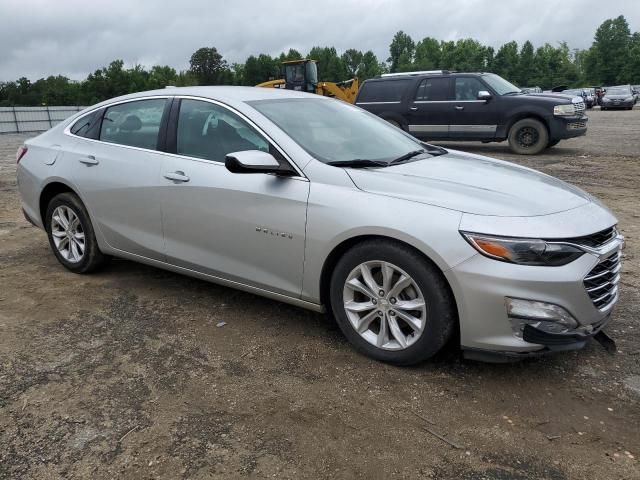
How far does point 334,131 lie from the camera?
394 cm

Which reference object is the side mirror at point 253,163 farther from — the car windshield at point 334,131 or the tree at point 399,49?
the tree at point 399,49

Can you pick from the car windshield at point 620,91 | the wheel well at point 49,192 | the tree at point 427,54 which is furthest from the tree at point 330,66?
the wheel well at point 49,192

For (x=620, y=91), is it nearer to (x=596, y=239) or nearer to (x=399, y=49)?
(x=596, y=239)

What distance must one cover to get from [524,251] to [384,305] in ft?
2.67

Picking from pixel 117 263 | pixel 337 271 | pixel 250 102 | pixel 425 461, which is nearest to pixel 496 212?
pixel 337 271

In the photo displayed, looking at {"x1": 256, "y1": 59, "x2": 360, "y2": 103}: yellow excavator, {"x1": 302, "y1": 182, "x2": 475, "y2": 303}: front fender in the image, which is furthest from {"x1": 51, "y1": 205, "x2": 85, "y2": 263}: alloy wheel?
{"x1": 256, "y1": 59, "x2": 360, "y2": 103}: yellow excavator

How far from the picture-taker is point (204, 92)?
4.16 meters

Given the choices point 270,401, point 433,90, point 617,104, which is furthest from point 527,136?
point 617,104

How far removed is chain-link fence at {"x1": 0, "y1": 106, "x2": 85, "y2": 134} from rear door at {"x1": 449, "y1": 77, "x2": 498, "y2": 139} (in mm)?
22170

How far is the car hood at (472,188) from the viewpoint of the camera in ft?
9.95

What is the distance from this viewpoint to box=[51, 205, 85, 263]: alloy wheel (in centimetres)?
477

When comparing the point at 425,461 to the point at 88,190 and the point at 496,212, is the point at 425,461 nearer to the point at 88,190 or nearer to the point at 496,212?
the point at 496,212

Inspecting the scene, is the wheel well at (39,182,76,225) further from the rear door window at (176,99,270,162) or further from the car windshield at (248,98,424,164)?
the car windshield at (248,98,424,164)

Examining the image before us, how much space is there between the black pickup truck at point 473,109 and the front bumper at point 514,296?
10081 millimetres
